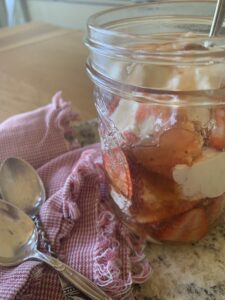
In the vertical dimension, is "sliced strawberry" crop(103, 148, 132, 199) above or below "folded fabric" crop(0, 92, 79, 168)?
above

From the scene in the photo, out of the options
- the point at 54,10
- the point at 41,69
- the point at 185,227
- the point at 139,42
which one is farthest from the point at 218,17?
the point at 54,10

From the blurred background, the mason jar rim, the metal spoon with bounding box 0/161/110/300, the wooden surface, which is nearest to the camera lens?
the mason jar rim

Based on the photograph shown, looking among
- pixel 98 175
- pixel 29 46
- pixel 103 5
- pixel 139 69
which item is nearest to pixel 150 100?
pixel 139 69

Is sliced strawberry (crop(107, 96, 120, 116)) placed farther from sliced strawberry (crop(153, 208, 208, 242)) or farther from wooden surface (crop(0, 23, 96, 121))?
wooden surface (crop(0, 23, 96, 121))

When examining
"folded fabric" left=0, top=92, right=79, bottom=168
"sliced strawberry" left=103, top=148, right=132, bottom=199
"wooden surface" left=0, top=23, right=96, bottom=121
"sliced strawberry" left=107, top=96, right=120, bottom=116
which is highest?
"sliced strawberry" left=107, top=96, right=120, bottom=116

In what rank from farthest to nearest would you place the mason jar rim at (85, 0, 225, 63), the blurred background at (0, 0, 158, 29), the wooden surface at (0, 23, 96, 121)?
the blurred background at (0, 0, 158, 29), the wooden surface at (0, 23, 96, 121), the mason jar rim at (85, 0, 225, 63)

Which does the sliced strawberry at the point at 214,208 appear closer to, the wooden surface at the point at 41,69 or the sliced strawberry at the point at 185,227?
the sliced strawberry at the point at 185,227

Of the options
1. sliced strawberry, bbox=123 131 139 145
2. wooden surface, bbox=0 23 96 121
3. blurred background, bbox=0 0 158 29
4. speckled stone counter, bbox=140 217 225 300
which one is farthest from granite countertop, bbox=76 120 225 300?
blurred background, bbox=0 0 158 29

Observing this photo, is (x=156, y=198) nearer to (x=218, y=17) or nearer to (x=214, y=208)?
(x=214, y=208)
